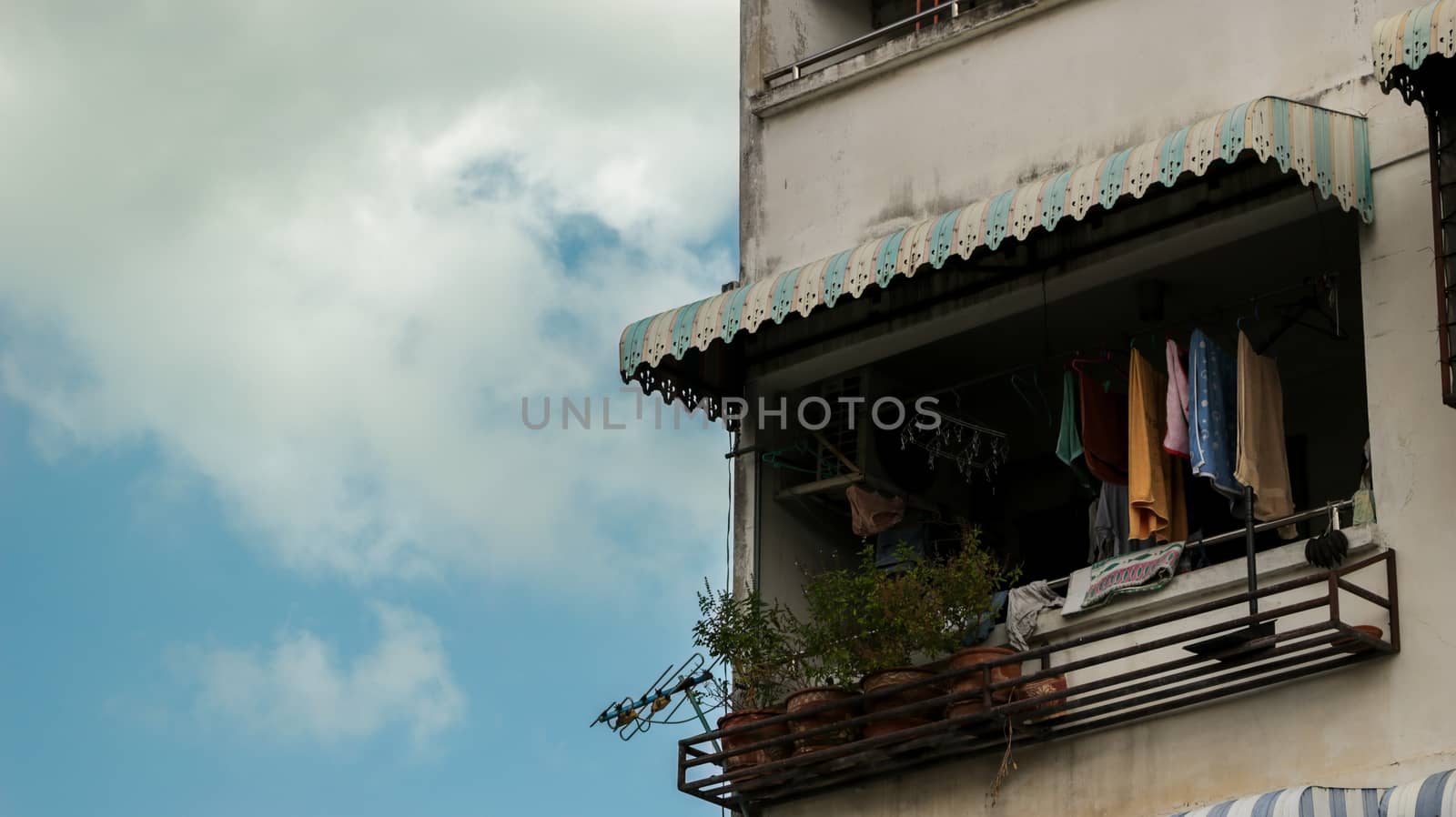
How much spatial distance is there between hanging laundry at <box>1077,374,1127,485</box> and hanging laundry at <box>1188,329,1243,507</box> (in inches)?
40.7

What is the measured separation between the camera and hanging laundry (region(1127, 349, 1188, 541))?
45.2 feet

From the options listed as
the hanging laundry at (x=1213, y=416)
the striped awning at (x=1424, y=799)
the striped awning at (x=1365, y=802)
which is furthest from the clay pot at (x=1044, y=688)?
the striped awning at (x=1424, y=799)

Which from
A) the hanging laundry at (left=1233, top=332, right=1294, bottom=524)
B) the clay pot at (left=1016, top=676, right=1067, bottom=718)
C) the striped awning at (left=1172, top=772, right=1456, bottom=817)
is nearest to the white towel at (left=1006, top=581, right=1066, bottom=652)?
the clay pot at (left=1016, top=676, right=1067, bottom=718)

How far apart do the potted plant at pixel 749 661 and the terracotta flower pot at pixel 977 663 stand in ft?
4.36

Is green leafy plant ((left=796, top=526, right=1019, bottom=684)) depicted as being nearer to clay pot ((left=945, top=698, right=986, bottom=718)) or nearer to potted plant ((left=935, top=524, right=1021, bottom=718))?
potted plant ((left=935, top=524, right=1021, bottom=718))

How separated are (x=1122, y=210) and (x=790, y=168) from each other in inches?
107

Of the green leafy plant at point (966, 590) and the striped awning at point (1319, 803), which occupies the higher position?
the green leafy plant at point (966, 590)

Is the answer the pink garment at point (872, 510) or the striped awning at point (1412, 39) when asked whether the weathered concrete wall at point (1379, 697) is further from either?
the pink garment at point (872, 510)

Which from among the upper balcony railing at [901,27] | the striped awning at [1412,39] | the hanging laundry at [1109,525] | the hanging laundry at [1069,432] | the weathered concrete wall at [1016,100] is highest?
the upper balcony railing at [901,27]

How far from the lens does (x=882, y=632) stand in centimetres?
1414

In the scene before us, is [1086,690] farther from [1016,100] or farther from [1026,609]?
[1016,100]

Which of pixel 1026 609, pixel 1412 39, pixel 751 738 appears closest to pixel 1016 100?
pixel 1026 609

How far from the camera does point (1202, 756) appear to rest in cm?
1257

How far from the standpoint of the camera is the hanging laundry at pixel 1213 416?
43.3 feet
